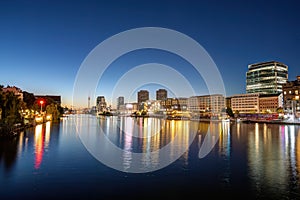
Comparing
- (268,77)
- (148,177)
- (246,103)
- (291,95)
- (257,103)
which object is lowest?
(148,177)

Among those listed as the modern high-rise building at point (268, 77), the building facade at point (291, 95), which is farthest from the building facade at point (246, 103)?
the building facade at point (291, 95)

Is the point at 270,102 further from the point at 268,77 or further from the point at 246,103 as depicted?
the point at 268,77

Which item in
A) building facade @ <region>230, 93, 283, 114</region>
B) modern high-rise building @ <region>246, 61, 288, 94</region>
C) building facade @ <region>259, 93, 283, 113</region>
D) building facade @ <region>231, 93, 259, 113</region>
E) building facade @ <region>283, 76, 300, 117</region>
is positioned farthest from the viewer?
modern high-rise building @ <region>246, 61, 288, 94</region>

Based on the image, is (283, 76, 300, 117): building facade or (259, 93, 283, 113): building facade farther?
(259, 93, 283, 113): building facade

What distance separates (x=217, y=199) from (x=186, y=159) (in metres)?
8.55

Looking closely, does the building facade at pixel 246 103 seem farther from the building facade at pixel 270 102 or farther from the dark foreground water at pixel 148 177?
the dark foreground water at pixel 148 177

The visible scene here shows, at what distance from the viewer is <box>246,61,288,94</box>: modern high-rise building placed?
171 metres

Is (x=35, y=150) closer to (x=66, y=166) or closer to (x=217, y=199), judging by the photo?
(x=66, y=166)

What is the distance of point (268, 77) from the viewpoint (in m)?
173

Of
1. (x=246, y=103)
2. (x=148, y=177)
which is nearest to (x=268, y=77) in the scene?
(x=246, y=103)

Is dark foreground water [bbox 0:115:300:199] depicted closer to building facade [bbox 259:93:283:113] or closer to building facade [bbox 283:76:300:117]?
building facade [bbox 283:76:300:117]

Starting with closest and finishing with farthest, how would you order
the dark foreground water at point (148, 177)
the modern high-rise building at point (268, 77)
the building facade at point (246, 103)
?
1. the dark foreground water at point (148, 177)
2. the building facade at point (246, 103)
3. the modern high-rise building at point (268, 77)

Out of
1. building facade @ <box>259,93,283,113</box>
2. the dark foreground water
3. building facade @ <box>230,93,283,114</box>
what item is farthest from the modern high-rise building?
the dark foreground water

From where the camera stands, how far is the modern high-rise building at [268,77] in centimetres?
17088
